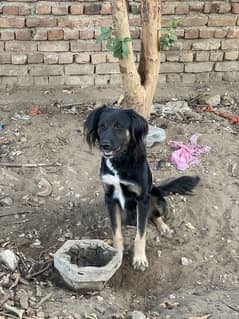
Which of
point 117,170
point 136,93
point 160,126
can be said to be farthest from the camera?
point 160,126

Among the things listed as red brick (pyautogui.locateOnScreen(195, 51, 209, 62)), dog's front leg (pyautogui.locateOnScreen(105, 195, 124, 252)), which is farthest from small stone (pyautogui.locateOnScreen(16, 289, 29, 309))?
red brick (pyautogui.locateOnScreen(195, 51, 209, 62))

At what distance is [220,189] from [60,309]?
73.3 inches

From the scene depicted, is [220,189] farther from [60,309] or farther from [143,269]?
[60,309]

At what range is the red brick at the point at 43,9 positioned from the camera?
5727 millimetres

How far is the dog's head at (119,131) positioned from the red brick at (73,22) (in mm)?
2231

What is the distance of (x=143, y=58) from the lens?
15.6 feet

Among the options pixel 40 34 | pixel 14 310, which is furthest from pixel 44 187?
pixel 40 34

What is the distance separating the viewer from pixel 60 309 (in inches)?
138

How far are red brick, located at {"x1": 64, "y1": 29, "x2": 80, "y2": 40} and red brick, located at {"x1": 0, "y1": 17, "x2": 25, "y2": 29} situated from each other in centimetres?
43

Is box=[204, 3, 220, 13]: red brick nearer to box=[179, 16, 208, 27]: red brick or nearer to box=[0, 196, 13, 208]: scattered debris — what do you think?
box=[179, 16, 208, 27]: red brick

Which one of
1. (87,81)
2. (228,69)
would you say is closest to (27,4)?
(87,81)

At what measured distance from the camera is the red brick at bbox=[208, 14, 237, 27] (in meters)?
6.08

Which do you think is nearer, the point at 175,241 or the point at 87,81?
the point at 175,241

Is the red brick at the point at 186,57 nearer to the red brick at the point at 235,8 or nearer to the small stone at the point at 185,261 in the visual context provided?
the red brick at the point at 235,8
